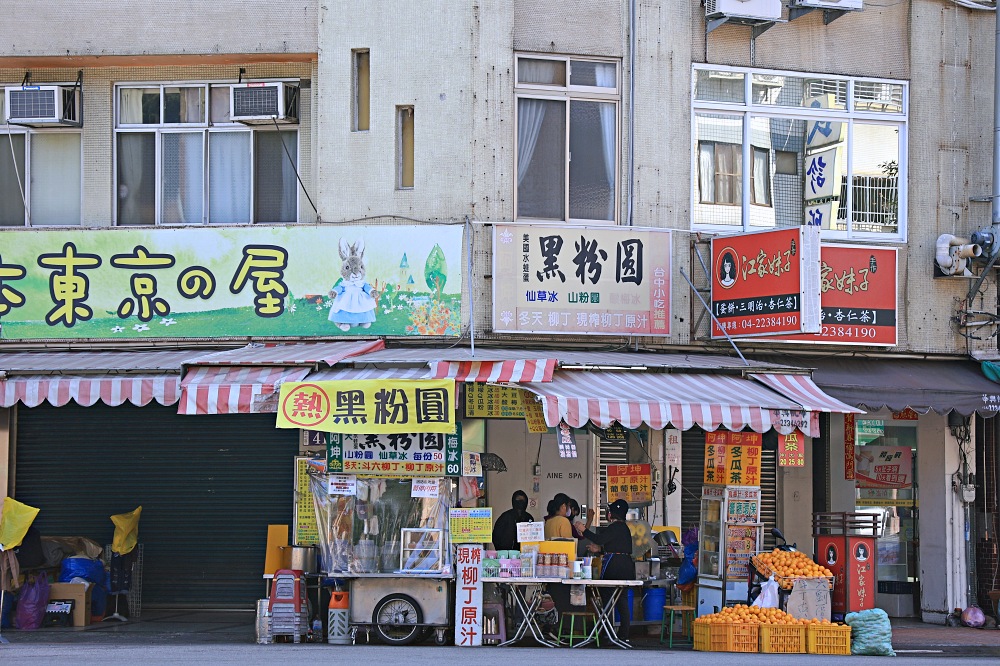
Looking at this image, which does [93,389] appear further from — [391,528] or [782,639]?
[782,639]

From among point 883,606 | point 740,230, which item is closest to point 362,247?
point 740,230

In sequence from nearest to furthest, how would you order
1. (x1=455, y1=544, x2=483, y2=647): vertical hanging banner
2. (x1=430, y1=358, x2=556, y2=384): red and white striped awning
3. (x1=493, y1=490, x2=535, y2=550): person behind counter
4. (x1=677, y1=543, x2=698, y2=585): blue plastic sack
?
1. (x1=430, y1=358, x2=556, y2=384): red and white striped awning
2. (x1=455, y1=544, x2=483, y2=647): vertical hanging banner
3. (x1=677, y1=543, x2=698, y2=585): blue plastic sack
4. (x1=493, y1=490, x2=535, y2=550): person behind counter

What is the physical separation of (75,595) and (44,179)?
220 inches

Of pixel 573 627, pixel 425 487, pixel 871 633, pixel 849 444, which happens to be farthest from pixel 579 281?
pixel 849 444

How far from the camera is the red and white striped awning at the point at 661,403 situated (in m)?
13.7

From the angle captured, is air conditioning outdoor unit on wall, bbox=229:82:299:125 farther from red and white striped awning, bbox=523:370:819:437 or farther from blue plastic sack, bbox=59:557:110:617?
blue plastic sack, bbox=59:557:110:617

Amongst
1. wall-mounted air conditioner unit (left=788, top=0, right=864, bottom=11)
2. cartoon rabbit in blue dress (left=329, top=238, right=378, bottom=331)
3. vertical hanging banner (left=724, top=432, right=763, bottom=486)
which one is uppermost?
wall-mounted air conditioner unit (left=788, top=0, right=864, bottom=11)

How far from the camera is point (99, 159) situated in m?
17.3

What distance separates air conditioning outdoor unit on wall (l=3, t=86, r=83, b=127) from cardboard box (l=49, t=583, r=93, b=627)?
19.7 feet

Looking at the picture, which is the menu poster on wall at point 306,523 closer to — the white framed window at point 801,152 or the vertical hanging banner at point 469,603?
the vertical hanging banner at point 469,603

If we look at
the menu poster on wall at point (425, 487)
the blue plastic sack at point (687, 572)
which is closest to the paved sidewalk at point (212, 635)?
the blue plastic sack at point (687, 572)

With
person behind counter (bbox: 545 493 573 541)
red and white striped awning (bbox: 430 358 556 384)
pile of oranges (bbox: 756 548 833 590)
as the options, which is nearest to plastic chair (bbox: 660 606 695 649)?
pile of oranges (bbox: 756 548 833 590)

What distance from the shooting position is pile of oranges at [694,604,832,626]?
14.5m

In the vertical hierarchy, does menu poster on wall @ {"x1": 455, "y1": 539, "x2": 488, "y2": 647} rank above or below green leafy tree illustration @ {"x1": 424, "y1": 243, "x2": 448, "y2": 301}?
below
